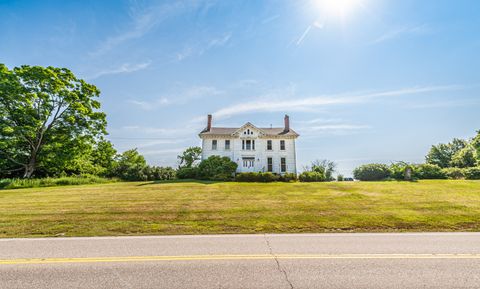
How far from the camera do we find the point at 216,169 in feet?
91.1

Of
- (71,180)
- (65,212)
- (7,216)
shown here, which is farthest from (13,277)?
(71,180)

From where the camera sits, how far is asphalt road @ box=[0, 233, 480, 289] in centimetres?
417

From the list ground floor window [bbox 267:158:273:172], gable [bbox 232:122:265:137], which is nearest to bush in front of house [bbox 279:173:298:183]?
ground floor window [bbox 267:158:273:172]

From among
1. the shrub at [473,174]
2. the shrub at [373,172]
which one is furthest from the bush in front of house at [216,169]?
the shrub at [473,174]

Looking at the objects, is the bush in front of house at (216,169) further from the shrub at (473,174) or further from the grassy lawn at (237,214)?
the shrub at (473,174)

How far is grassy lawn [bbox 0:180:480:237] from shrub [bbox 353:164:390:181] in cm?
1180

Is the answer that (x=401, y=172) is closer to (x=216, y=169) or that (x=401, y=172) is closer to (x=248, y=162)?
(x=248, y=162)

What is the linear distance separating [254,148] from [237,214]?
79.0ft

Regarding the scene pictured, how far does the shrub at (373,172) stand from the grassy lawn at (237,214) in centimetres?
1180

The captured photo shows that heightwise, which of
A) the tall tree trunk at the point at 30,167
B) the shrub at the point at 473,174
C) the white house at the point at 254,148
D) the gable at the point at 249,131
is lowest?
the shrub at the point at 473,174

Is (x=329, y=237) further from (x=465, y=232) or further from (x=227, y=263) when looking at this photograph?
(x=465, y=232)

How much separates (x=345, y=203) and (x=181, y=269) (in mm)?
10609

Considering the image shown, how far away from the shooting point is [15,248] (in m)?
6.40

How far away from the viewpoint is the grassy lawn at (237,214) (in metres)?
8.76
